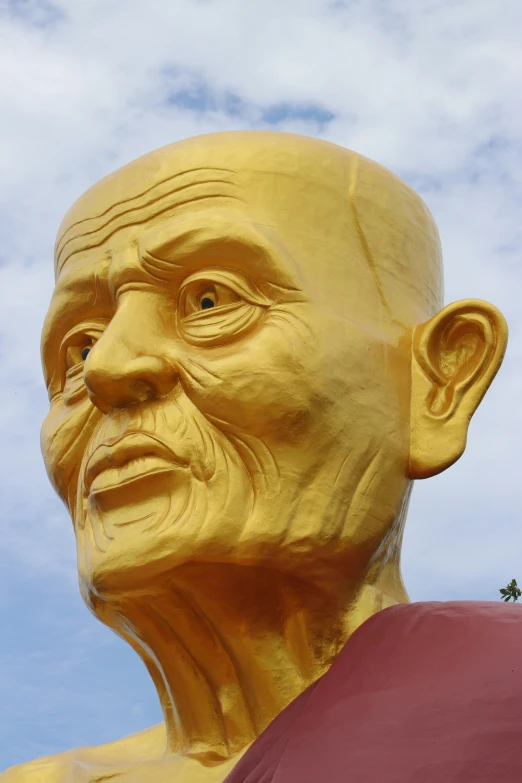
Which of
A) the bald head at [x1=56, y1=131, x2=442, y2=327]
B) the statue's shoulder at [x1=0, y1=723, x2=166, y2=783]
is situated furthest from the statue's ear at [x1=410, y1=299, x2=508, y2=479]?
the statue's shoulder at [x1=0, y1=723, x2=166, y2=783]

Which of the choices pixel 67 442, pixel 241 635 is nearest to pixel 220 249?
pixel 67 442

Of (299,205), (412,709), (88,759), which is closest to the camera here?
(412,709)

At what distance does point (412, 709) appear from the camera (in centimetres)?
402

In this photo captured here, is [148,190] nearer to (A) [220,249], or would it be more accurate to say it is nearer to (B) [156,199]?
(B) [156,199]

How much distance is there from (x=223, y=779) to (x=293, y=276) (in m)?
1.75

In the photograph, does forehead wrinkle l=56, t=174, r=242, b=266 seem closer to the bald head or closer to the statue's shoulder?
the bald head

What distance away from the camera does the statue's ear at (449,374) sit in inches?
193

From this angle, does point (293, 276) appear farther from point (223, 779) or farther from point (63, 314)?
point (223, 779)

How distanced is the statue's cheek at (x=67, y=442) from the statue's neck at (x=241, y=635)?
582mm

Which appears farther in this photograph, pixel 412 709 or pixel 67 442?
pixel 67 442

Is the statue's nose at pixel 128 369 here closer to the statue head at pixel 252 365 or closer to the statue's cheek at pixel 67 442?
the statue head at pixel 252 365

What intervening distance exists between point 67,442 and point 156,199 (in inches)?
38.1

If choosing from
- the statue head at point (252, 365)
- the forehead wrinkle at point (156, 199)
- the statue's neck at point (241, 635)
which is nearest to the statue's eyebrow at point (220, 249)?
the statue head at point (252, 365)

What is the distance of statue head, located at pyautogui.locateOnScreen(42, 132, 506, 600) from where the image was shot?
4.61 m
